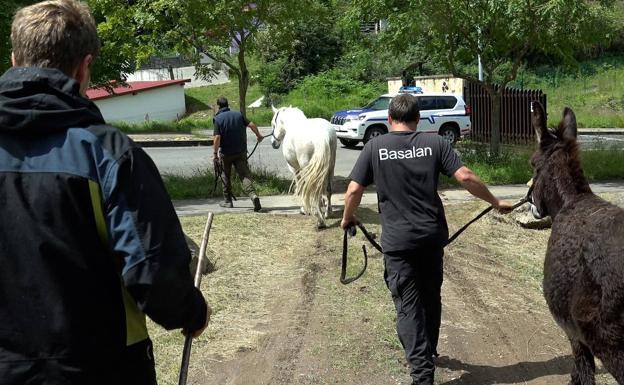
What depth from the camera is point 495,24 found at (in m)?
14.6

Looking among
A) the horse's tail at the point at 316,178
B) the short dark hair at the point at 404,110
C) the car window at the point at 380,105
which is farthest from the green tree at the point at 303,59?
the short dark hair at the point at 404,110

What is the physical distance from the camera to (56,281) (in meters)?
2.05

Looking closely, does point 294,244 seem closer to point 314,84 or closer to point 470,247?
point 470,247

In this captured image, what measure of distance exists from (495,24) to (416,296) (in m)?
11.0

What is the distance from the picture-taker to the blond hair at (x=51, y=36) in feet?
6.94

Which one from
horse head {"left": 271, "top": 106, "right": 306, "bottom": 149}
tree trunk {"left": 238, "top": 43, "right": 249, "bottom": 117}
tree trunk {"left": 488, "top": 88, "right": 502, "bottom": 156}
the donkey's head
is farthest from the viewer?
tree trunk {"left": 488, "top": 88, "right": 502, "bottom": 156}

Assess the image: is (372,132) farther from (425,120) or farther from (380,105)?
(425,120)

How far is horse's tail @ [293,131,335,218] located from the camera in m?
10.2

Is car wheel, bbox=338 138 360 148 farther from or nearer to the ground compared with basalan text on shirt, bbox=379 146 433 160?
nearer to the ground

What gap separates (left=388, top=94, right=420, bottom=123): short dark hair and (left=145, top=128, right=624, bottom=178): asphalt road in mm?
10651

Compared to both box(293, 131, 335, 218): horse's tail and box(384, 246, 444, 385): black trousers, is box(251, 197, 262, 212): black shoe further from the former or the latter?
box(384, 246, 444, 385): black trousers

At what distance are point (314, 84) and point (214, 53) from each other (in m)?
24.2

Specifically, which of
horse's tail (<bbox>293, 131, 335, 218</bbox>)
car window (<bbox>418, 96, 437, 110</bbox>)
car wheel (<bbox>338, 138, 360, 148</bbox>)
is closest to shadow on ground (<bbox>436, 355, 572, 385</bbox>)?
horse's tail (<bbox>293, 131, 335, 218</bbox>)

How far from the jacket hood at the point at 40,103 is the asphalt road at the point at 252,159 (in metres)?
13.5
